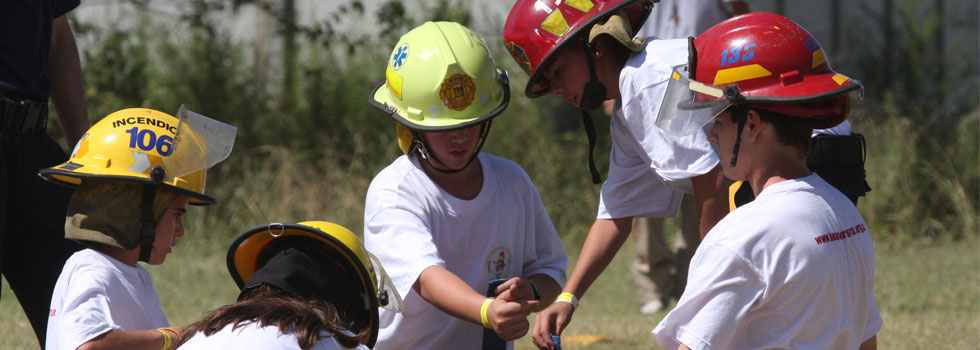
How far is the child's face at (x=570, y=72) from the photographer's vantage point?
12.5 ft

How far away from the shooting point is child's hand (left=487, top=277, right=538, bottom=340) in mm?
3195

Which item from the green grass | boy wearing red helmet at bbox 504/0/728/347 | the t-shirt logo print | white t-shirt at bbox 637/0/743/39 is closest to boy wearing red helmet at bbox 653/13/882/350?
boy wearing red helmet at bbox 504/0/728/347

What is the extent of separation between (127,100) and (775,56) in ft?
28.9

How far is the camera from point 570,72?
3830 mm

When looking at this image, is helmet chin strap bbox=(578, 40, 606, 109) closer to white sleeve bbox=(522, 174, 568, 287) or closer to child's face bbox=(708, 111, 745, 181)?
white sleeve bbox=(522, 174, 568, 287)

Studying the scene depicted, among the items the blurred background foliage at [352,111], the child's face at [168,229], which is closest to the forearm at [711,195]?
the child's face at [168,229]

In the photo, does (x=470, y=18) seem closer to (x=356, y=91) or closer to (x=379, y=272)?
(x=356, y=91)

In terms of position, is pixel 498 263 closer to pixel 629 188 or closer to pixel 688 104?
pixel 629 188

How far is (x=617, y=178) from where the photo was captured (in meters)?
4.12

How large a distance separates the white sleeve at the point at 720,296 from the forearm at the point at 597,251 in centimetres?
115

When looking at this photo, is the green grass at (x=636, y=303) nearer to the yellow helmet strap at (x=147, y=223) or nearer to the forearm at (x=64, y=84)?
the forearm at (x=64, y=84)

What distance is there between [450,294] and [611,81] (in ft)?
3.29

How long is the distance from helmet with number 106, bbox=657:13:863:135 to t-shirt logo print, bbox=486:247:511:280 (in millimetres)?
1017

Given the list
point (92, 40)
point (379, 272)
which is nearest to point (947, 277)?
point (379, 272)
